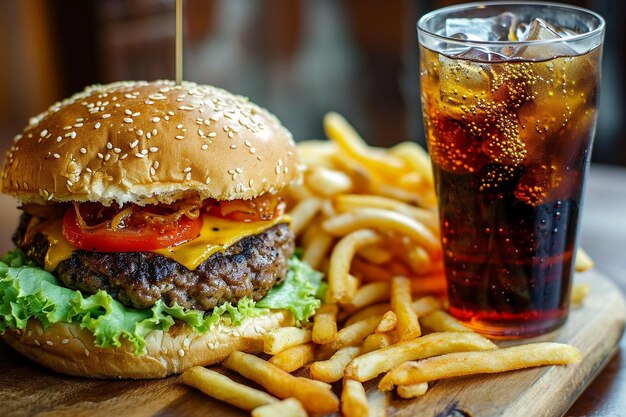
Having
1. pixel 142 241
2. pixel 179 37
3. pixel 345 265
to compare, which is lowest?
A: pixel 345 265

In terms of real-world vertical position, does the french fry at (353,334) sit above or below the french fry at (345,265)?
below

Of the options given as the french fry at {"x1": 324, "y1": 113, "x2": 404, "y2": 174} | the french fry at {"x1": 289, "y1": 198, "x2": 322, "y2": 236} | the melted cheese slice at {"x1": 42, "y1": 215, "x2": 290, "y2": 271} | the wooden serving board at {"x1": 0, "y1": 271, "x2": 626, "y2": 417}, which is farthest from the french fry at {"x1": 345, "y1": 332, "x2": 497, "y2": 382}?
the french fry at {"x1": 324, "y1": 113, "x2": 404, "y2": 174}

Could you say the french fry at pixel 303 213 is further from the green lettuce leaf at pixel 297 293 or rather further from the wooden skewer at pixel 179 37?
the wooden skewer at pixel 179 37

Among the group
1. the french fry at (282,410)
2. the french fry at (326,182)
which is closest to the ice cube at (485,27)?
the french fry at (326,182)

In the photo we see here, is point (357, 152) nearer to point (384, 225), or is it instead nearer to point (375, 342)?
point (384, 225)

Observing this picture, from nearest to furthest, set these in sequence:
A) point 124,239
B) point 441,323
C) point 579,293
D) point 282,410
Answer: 1. point 282,410
2. point 124,239
3. point 441,323
4. point 579,293

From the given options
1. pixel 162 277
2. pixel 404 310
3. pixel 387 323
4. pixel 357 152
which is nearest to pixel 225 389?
pixel 162 277

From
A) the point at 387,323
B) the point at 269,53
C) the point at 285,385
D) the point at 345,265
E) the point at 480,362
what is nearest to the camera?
the point at 285,385

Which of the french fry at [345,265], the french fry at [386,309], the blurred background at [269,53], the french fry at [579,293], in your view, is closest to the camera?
the french fry at [345,265]
